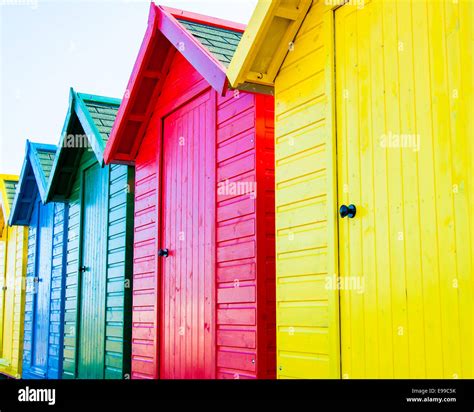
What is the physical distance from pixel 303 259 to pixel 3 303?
1450 cm

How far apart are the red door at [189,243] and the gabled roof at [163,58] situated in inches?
21.4

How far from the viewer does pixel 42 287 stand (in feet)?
47.4

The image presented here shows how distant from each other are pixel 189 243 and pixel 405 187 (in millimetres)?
3601

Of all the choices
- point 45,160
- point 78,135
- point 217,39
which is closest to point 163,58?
point 217,39

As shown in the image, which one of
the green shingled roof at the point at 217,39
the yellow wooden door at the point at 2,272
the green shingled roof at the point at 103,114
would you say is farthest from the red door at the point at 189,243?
the yellow wooden door at the point at 2,272

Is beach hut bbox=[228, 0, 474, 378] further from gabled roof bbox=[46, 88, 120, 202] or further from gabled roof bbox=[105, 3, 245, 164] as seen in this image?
gabled roof bbox=[46, 88, 120, 202]

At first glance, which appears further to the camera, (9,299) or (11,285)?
(9,299)

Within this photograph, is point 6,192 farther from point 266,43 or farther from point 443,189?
point 443,189

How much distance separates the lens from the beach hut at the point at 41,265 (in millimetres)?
13031

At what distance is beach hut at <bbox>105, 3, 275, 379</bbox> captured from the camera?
21.0 feet

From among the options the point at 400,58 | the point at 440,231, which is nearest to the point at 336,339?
the point at 440,231

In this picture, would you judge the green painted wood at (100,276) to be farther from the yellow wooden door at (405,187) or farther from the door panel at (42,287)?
the yellow wooden door at (405,187)

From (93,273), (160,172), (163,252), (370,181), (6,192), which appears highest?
(6,192)

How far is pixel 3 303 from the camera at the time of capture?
18.2m
